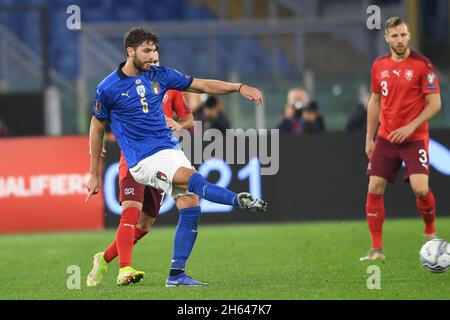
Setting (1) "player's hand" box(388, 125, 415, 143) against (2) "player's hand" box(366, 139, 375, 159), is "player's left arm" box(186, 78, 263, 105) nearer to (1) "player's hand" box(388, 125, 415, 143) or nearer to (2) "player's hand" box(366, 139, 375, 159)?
(1) "player's hand" box(388, 125, 415, 143)

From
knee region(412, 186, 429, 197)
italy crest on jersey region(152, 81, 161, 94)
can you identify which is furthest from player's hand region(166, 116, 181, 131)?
knee region(412, 186, 429, 197)

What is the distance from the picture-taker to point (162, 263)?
452 inches

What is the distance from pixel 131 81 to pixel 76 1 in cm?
1597

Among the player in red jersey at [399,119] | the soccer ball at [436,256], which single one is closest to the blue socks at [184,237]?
the soccer ball at [436,256]

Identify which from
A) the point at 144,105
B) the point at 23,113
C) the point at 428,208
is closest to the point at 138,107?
the point at 144,105

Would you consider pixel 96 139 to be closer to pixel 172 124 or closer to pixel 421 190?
pixel 172 124

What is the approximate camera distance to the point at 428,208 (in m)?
11.5

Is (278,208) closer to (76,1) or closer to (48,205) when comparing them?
(48,205)

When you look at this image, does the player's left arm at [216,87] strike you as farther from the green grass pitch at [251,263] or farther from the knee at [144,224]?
the green grass pitch at [251,263]

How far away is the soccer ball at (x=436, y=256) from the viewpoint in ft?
29.6

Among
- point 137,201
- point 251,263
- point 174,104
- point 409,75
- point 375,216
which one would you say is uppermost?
point 409,75

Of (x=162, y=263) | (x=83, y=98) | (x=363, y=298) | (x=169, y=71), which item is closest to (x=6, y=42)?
(x=83, y=98)

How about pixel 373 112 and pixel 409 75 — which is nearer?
pixel 409 75

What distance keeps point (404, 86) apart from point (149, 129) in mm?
3216
